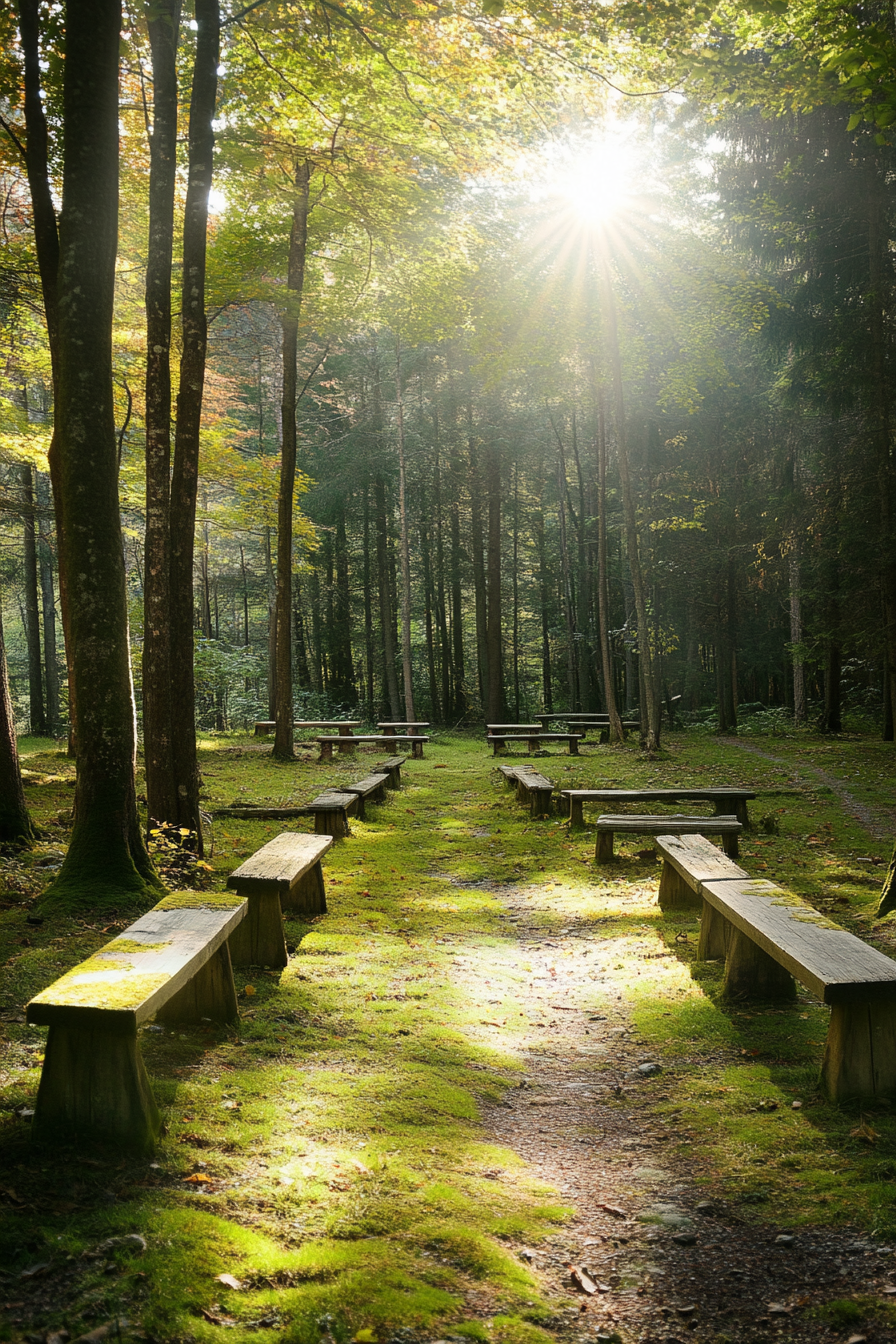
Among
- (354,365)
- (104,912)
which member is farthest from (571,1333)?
(354,365)

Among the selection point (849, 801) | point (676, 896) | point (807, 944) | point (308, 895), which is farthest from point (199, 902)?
point (849, 801)

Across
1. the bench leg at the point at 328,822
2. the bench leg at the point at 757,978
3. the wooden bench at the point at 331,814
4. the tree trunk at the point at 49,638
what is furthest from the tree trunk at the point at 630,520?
the tree trunk at the point at 49,638

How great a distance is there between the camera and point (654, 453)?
21562 mm

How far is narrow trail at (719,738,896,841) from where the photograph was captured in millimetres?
8289

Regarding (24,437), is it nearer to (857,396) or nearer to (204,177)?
(204,177)

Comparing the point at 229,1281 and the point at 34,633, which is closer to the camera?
the point at 229,1281

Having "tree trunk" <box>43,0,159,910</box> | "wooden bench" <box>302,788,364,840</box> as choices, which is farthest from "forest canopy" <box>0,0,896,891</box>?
"wooden bench" <box>302,788,364,840</box>

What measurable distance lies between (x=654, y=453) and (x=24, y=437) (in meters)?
15.4

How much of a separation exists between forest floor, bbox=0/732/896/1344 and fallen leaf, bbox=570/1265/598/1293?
0.04ft

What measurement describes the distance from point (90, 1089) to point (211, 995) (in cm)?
134

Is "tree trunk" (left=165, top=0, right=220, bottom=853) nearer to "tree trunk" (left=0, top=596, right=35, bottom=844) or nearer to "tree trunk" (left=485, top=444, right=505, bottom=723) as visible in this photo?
"tree trunk" (left=0, top=596, right=35, bottom=844)

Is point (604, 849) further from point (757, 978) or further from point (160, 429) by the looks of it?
point (160, 429)

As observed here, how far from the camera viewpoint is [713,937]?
202 inches

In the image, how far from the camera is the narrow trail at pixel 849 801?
829 centimetres
